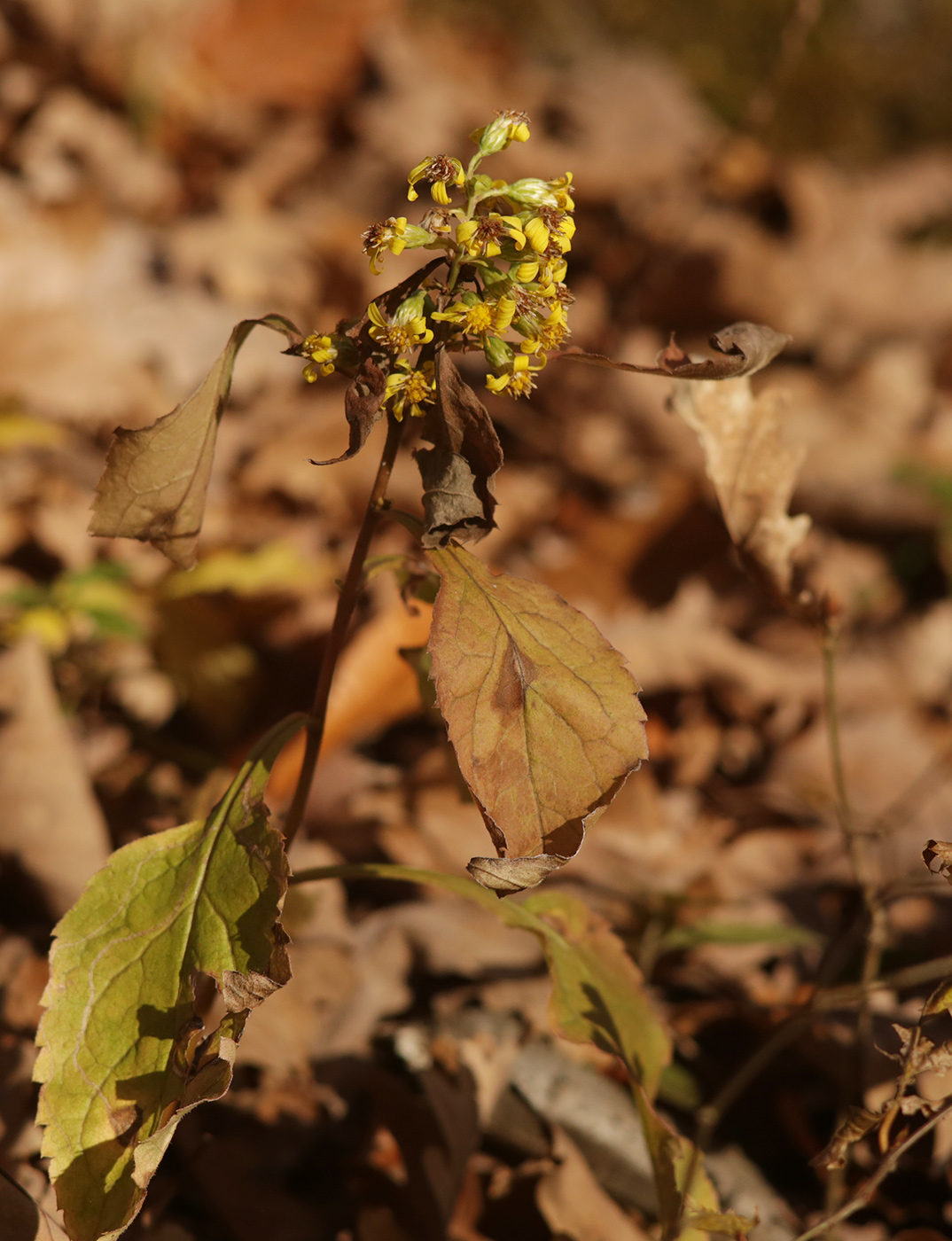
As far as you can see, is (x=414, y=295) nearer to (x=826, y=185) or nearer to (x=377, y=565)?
(x=377, y=565)

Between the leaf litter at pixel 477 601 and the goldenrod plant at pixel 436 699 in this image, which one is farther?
the leaf litter at pixel 477 601

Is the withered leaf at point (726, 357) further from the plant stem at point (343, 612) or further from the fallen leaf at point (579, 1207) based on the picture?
the fallen leaf at point (579, 1207)

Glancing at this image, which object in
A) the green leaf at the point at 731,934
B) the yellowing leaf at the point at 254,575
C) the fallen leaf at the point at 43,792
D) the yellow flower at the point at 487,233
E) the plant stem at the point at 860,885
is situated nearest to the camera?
the yellow flower at the point at 487,233

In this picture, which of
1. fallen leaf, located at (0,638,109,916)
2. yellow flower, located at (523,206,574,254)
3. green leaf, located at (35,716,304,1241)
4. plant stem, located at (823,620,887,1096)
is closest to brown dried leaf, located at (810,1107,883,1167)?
plant stem, located at (823,620,887,1096)

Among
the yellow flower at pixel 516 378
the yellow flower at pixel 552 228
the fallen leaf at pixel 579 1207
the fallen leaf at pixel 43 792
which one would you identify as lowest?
the fallen leaf at pixel 579 1207

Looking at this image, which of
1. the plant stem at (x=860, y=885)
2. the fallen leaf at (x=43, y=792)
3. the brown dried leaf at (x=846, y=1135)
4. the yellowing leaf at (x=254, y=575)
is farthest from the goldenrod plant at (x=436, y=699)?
the yellowing leaf at (x=254, y=575)

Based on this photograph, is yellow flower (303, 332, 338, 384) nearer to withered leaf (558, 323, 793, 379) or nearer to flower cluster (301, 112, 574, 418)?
flower cluster (301, 112, 574, 418)

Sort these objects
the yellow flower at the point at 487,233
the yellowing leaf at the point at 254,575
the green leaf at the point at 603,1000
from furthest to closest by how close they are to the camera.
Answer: the yellowing leaf at the point at 254,575 < the green leaf at the point at 603,1000 < the yellow flower at the point at 487,233
